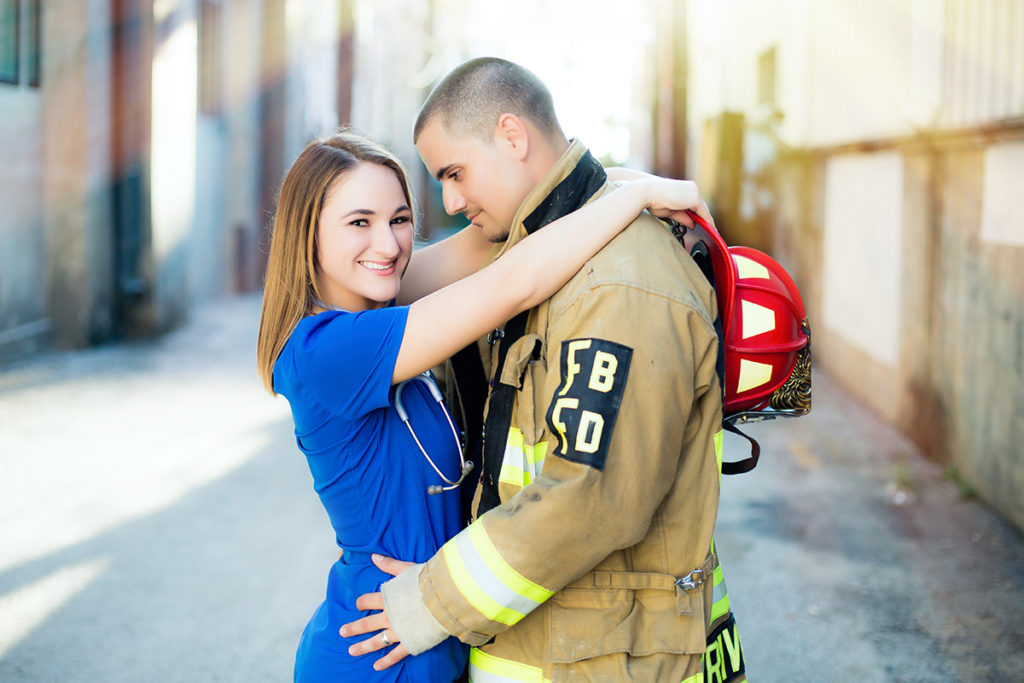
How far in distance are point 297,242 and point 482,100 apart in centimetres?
56

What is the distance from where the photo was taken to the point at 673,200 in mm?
2070

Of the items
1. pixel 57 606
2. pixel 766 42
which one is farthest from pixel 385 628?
pixel 766 42

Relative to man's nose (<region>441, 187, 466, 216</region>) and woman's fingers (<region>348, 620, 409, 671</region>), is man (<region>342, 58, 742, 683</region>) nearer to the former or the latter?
woman's fingers (<region>348, 620, 409, 671</region>)

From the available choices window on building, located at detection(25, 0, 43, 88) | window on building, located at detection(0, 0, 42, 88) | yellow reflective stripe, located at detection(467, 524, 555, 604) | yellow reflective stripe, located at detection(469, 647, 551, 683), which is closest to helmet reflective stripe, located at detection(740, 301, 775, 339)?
yellow reflective stripe, located at detection(467, 524, 555, 604)

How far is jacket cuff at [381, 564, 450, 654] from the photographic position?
185 centimetres

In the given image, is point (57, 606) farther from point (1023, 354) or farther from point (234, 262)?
point (234, 262)

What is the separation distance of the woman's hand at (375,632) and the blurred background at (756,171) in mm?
1404

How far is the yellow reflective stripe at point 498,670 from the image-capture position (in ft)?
6.35

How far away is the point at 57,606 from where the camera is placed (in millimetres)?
4129

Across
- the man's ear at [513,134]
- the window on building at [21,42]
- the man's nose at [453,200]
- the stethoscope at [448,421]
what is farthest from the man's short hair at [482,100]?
the window on building at [21,42]

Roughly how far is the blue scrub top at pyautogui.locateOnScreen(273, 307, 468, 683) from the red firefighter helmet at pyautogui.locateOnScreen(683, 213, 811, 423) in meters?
0.67

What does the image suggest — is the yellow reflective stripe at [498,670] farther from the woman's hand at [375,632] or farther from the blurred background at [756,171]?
the blurred background at [756,171]

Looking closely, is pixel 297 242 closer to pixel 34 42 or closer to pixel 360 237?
pixel 360 237

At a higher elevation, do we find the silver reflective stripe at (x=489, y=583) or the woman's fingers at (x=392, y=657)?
the silver reflective stripe at (x=489, y=583)
